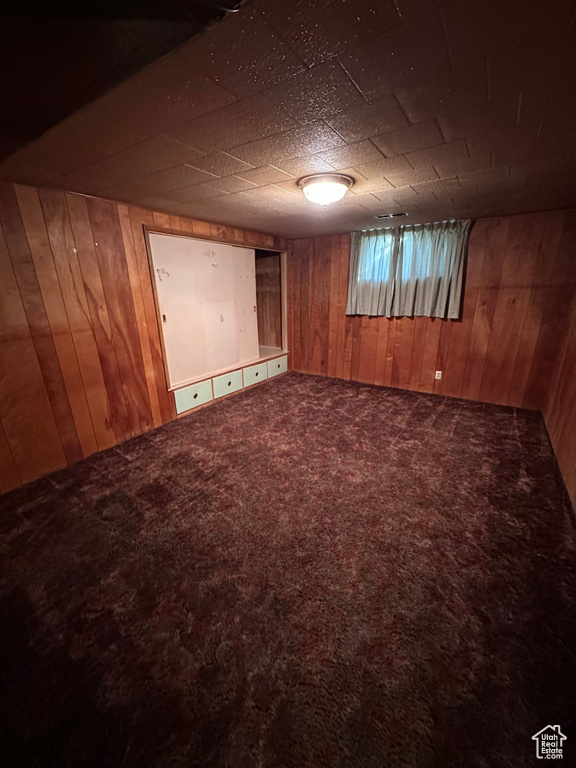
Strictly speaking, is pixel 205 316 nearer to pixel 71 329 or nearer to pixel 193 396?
pixel 193 396

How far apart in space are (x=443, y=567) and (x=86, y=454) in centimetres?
275

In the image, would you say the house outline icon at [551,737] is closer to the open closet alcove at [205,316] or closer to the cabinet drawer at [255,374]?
the open closet alcove at [205,316]

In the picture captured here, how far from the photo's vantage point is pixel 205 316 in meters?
3.45

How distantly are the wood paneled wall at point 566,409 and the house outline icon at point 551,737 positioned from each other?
4.35ft

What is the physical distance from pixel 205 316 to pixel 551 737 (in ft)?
11.9

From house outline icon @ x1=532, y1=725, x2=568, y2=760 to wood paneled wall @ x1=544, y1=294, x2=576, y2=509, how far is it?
1.33 metres

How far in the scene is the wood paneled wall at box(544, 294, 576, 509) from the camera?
2.03 m

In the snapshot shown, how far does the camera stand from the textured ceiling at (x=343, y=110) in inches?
32.8

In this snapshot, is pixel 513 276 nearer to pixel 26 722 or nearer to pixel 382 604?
pixel 382 604

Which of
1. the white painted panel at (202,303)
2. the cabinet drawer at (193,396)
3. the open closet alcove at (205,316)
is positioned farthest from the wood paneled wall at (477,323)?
the cabinet drawer at (193,396)

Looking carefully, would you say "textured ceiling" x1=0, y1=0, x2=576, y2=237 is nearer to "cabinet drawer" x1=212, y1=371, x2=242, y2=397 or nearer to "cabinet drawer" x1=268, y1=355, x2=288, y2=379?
"cabinet drawer" x1=212, y1=371, x2=242, y2=397

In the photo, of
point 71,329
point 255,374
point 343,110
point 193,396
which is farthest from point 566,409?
point 71,329

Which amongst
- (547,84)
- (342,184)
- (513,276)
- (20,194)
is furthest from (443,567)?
(20,194)

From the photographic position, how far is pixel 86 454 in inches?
99.8
